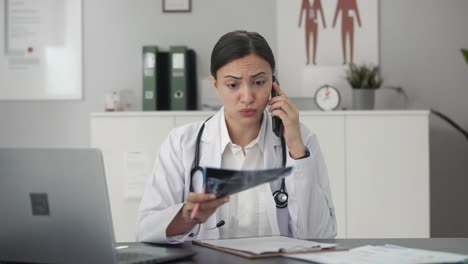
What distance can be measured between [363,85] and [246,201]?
2.22 m

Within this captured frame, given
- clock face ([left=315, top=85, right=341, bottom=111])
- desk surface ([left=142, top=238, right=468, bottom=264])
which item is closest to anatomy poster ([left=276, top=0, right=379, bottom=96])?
clock face ([left=315, top=85, right=341, bottom=111])

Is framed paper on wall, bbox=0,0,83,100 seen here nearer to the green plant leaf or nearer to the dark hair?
the green plant leaf

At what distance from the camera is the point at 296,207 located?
7.07 ft

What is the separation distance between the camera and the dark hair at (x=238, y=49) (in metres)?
2.23

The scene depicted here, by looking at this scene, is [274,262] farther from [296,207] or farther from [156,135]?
[156,135]

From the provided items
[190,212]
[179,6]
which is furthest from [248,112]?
[179,6]

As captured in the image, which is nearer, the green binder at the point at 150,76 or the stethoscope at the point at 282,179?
the stethoscope at the point at 282,179

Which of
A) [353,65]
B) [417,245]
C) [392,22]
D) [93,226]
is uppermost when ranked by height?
[392,22]

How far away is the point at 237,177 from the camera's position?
1499mm

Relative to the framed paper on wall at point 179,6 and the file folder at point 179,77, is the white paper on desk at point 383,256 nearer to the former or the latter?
the file folder at point 179,77

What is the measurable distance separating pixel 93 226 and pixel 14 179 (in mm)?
211

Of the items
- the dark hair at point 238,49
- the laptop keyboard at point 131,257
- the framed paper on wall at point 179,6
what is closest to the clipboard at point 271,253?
the laptop keyboard at point 131,257

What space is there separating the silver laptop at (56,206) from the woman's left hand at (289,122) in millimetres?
809

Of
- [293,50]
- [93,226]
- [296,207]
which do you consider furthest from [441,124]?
[93,226]
